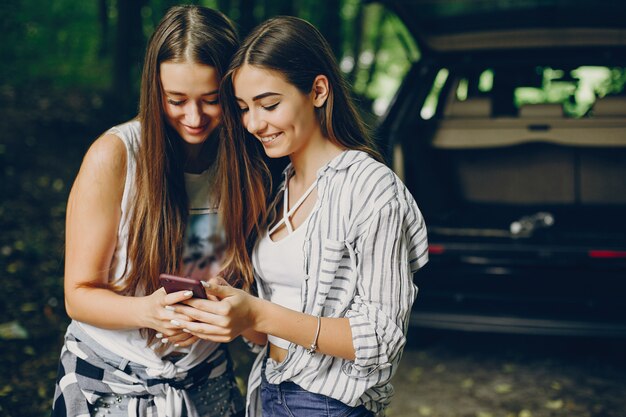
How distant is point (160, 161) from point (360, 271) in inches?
25.7

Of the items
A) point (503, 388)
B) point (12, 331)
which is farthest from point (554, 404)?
point (12, 331)

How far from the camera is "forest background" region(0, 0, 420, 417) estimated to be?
13.8 ft

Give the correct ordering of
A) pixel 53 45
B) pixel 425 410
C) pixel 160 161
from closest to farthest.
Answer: pixel 160 161 < pixel 425 410 < pixel 53 45

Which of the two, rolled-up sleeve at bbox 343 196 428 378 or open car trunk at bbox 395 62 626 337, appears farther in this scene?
open car trunk at bbox 395 62 626 337

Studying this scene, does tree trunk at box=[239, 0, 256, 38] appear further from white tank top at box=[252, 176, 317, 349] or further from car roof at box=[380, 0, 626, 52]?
white tank top at box=[252, 176, 317, 349]

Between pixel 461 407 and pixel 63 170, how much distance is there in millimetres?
5479

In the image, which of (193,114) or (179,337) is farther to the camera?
(193,114)

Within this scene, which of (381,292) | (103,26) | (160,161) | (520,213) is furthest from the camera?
(103,26)

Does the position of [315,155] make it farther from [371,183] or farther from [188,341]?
[188,341]

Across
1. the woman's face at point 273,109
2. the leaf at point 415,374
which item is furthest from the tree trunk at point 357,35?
the woman's face at point 273,109

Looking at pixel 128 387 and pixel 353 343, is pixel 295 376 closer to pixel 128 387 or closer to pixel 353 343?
pixel 353 343

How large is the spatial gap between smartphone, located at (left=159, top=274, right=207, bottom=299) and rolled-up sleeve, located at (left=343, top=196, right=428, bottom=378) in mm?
381

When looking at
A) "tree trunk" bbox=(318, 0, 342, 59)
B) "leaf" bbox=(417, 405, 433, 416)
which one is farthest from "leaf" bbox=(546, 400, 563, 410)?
"tree trunk" bbox=(318, 0, 342, 59)

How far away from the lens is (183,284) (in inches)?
65.2
